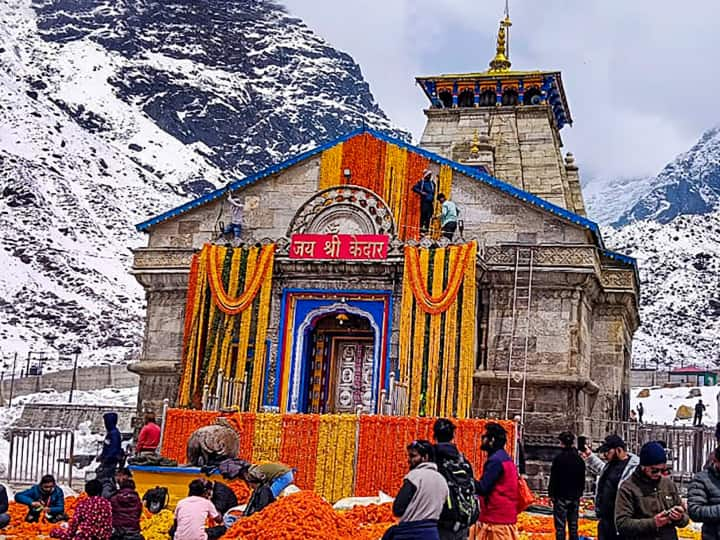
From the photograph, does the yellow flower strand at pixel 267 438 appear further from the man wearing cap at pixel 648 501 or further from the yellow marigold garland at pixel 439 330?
the man wearing cap at pixel 648 501

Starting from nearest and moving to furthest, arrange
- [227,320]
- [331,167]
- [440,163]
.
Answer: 1. [227,320]
2. [440,163]
3. [331,167]

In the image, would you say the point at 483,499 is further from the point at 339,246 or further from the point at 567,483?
the point at 339,246

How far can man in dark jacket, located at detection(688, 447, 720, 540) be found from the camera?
746cm

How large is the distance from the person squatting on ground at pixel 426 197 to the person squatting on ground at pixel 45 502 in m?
10.4

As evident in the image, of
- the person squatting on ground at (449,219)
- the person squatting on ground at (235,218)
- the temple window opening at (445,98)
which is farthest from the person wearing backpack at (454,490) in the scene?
the temple window opening at (445,98)

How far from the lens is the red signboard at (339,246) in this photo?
2152 centimetres

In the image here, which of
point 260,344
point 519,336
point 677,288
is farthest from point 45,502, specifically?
point 677,288

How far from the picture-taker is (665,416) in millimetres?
37000

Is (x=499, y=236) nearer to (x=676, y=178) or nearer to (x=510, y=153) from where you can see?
(x=510, y=153)

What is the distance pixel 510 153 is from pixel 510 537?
19034 millimetres

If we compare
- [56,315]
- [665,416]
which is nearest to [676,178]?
[56,315]

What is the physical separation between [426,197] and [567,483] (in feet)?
36.1

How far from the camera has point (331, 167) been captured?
2302cm

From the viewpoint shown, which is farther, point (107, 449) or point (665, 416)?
point (665, 416)
